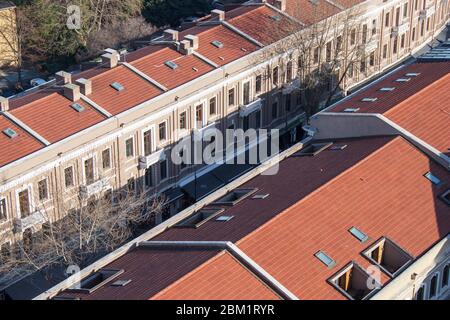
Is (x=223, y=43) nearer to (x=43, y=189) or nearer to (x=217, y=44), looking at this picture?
(x=217, y=44)

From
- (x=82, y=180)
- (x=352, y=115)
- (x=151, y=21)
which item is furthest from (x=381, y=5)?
(x=82, y=180)

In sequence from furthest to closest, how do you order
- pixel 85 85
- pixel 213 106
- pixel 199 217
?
pixel 213 106 < pixel 85 85 < pixel 199 217

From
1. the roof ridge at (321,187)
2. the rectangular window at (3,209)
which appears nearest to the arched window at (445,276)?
the roof ridge at (321,187)

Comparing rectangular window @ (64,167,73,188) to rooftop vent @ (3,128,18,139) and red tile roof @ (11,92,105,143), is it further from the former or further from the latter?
rooftop vent @ (3,128,18,139)

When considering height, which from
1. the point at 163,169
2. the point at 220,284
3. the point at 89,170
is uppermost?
the point at 220,284

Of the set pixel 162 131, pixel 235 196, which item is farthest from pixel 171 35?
pixel 235 196

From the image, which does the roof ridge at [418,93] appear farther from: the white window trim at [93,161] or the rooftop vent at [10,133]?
the rooftop vent at [10,133]
